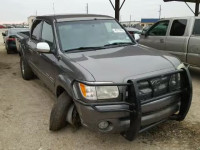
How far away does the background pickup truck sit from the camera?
21.0 ft

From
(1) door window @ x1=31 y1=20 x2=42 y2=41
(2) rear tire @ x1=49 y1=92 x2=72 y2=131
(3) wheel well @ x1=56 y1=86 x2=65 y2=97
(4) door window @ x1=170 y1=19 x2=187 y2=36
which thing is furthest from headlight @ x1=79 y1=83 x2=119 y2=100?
(4) door window @ x1=170 y1=19 x2=187 y2=36

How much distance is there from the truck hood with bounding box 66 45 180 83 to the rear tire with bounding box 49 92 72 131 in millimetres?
598

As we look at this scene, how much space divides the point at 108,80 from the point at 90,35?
1473 millimetres

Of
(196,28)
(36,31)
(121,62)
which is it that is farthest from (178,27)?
(121,62)

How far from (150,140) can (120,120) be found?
0.83 metres

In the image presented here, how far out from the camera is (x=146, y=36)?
8148 mm

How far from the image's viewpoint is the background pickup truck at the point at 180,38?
6.39m

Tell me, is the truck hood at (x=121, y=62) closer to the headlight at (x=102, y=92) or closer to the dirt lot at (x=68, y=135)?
the headlight at (x=102, y=92)

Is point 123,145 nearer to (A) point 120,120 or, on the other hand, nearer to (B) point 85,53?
(A) point 120,120

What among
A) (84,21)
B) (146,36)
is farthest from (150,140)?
(146,36)

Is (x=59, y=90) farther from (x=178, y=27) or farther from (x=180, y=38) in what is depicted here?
(x=178, y=27)

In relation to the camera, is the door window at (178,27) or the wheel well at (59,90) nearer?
the wheel well at (59,90)

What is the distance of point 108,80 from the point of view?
2896 mm

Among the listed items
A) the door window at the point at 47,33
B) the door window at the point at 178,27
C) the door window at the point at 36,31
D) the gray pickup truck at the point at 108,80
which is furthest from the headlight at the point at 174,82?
the door window at the point at 178,27
